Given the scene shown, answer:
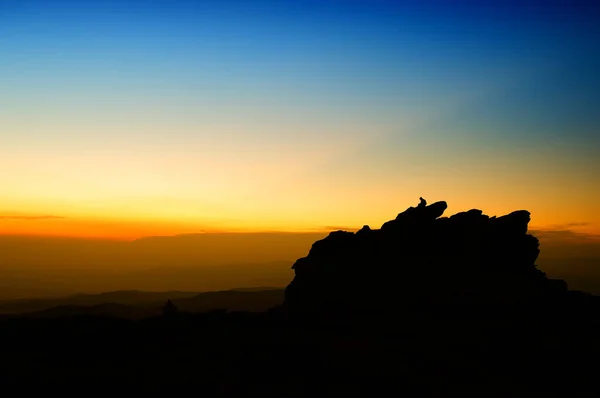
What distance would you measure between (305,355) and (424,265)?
78.1ft

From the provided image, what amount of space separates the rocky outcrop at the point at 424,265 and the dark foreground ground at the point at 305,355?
427 centimetres

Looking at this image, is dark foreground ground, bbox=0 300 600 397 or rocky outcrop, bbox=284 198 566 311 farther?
rocky outcrop, bbox=284 198 566 311

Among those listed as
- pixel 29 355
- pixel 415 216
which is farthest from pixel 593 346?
pixel 29 355

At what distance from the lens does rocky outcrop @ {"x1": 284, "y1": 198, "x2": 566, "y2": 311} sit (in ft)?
159

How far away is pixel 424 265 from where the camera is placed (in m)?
50.7

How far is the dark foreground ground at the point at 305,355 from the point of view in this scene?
2684 cm

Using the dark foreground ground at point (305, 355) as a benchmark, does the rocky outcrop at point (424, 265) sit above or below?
above

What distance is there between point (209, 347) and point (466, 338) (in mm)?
21472

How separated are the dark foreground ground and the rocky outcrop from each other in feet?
14.0

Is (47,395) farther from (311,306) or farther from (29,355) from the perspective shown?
(311,306)

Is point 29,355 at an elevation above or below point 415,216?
below

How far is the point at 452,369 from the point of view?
3142cm

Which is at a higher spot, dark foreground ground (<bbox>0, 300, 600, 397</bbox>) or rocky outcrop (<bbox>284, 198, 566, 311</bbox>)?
rocky outcrop (<bbox>284, 198, 566, 311</bbox>)

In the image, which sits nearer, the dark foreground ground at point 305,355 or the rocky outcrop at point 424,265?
the dark foreground ground at point 305,355
